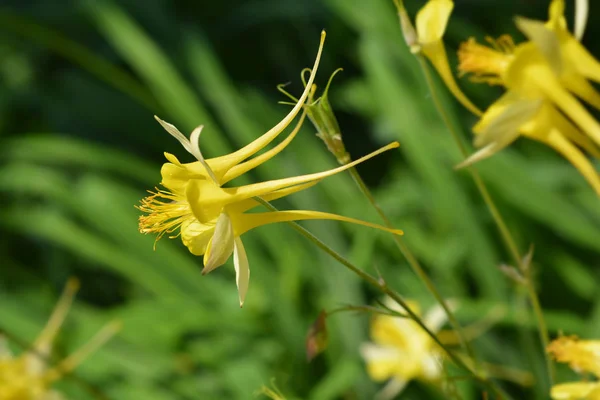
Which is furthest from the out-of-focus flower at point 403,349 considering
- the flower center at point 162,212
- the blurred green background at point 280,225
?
the flower center at point 162,212

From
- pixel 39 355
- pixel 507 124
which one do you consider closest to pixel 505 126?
pixel 507 124

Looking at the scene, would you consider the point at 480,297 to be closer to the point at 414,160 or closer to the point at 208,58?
the point at 414,160

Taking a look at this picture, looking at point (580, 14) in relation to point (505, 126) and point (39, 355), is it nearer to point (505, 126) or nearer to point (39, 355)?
point (505, 126)

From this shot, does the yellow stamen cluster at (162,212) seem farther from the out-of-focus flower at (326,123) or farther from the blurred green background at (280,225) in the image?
the blurred green background at (280,225)

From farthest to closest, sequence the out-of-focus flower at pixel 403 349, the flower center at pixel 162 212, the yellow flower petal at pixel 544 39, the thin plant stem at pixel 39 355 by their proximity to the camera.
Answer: the out-of-focus flower at pixel 403 349 → the thin plant stem at pixel 39 355 → the flower center at pixel 162 212 → the yellow flower petal at pixel 544 39

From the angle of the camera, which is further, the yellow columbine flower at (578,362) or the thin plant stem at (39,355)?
the thin plant stem at (39,355)

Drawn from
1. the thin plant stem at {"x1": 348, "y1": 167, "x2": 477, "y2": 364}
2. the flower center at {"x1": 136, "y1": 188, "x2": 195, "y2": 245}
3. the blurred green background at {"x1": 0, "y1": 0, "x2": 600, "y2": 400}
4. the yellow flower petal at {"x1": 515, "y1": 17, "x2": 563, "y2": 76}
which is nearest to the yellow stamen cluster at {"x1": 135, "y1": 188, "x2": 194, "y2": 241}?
the flower center at {"x1": 136, "y1": 188, "x2": 195, "y2": 245}
